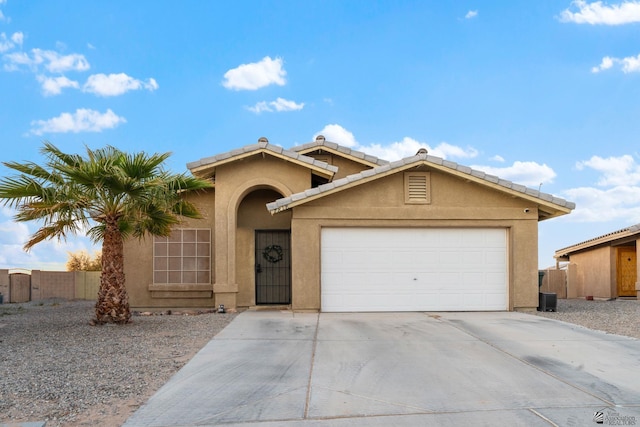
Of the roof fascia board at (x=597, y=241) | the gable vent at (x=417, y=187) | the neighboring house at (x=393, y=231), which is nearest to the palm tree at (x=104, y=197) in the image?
the neighboring house at (x=393, y=231)

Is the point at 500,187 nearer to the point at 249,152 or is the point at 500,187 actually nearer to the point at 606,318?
the point at 606,318

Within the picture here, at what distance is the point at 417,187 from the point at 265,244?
4.66 meters

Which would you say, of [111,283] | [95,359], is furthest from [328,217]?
[95,359]

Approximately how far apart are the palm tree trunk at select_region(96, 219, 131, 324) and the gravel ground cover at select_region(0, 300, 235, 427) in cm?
30

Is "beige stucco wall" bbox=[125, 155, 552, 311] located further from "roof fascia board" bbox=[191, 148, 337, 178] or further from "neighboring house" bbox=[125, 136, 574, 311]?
"roof fascia board" bbox=[191, 148, 337, 178]

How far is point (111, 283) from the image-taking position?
1297 centimetres

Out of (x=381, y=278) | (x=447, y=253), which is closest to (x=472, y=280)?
(x=447, y=253)

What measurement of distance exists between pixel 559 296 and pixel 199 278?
17.5m

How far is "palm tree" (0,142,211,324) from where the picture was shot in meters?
12.3

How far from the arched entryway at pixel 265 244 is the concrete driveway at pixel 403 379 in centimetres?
498

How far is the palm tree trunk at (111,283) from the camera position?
42.4ft

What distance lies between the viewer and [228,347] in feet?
32.0

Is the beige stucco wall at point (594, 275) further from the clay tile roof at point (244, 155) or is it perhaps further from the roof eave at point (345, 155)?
the clay tile roof at point (244, 155)

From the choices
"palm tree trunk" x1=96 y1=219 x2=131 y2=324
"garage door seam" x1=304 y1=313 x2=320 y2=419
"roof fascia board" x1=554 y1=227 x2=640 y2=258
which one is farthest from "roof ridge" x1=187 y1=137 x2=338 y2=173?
"roof fascia board" x1=554 y1=227 x2=640 y2=258
